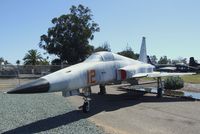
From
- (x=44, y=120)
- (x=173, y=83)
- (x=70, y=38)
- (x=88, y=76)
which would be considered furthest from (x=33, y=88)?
(x=70, y=38)

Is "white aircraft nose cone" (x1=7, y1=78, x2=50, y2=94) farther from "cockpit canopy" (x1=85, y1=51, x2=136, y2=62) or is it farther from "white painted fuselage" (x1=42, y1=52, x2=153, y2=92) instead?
"cockpit canopy" (x1=85, y1=51, x2=136, y2=62)

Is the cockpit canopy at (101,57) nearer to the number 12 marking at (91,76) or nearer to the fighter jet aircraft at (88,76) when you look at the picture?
the fighter jet aircraft at (88,76)

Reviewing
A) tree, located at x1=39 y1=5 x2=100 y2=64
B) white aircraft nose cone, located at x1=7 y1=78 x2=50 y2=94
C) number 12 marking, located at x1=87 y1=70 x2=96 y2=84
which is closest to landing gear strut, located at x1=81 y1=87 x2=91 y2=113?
number 12 marking, located at x1=87 y1=70 x2=96 y2=84

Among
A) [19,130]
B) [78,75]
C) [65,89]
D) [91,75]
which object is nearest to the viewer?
[19,130]

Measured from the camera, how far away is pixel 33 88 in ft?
33.5

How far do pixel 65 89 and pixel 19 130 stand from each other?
282 cm

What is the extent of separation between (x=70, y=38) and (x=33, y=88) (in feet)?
161

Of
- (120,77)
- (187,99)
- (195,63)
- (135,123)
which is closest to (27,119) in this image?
(135,123)

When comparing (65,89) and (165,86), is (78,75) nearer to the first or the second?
(65,89)

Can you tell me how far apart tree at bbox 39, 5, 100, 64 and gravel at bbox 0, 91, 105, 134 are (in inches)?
1700

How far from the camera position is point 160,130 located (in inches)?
398

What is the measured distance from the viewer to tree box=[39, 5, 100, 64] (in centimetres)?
5825

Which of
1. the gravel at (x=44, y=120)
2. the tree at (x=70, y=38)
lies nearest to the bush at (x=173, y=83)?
the gravel at (x=44, y=120)

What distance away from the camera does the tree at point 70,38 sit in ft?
191
